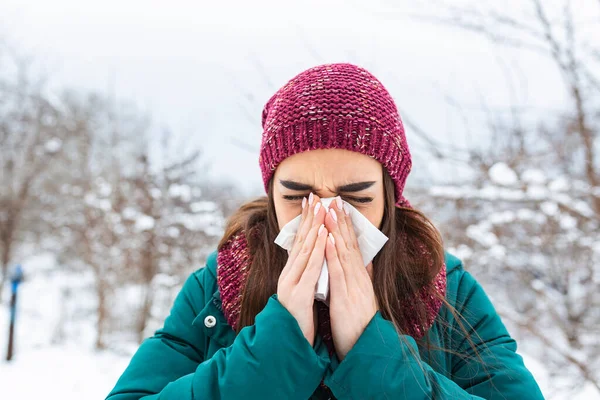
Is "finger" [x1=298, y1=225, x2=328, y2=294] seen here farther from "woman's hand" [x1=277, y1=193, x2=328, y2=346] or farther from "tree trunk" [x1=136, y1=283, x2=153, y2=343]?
"tree trunk" [x1=136, y1=283, x2=153, y2=343]

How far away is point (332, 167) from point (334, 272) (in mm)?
289

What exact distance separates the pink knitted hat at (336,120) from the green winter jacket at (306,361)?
1.43 feet

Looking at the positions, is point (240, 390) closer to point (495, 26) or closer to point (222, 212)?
point (495, 26)

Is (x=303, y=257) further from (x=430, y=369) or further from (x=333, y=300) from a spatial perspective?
(x=430, y=369)

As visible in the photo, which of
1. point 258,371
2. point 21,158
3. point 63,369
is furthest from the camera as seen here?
point 21,158

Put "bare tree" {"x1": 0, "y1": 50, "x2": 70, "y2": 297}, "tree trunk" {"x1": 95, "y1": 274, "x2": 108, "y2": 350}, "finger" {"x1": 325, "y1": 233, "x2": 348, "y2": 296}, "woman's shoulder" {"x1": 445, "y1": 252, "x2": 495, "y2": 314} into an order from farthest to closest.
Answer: "bare tree" {"x1": 0, "y1": 50, "x2": 70, "y2": 297}
"tree trunk" {"x1": 95, "y1": 274, "x2": 108, "y2": 350}
"woman's shoulder" {"x1": 445, "y1": 252, "x2": 495, "y2": 314}
"finger" {"x1": 325, "y1": 233, "x2": 348, "y2": 296}

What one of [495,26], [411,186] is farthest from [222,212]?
[495,26]

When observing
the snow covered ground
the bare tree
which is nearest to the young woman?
the snow covered ground

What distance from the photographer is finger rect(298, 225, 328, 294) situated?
1179 millimetres

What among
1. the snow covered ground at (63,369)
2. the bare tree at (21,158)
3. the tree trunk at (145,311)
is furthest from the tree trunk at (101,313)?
the bare tree at (21,158)

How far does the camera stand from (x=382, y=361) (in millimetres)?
1115

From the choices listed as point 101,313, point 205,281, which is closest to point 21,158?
point 101,313

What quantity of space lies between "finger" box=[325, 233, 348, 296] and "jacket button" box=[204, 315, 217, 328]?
1.33 ft

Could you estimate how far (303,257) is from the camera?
1207 millimetres
